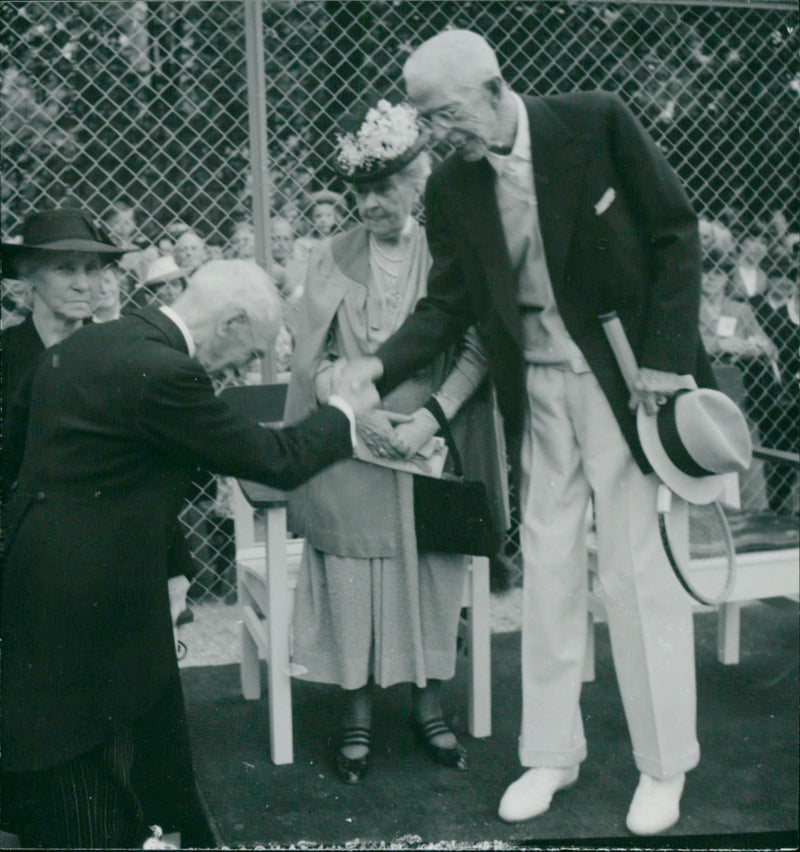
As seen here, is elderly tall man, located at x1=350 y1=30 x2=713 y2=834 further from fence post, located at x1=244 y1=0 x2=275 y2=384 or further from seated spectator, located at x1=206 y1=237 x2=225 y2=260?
seated spectator, located at x1=206 y1=237 x2=225 y2=260

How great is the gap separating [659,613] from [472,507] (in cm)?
58

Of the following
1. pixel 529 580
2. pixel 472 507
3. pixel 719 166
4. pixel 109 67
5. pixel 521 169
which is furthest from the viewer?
pixel 719 166

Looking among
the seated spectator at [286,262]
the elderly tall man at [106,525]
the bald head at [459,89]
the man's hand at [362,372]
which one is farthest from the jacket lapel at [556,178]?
the seated spectator at [286,262]

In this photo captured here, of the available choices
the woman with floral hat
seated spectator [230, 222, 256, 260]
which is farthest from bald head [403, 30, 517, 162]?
seated spectator [230, 222, 256, 260]

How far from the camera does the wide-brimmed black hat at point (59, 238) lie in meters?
3.14

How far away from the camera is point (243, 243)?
4512mm

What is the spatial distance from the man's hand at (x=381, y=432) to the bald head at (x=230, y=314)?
2.03ft

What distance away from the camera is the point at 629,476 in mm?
2656

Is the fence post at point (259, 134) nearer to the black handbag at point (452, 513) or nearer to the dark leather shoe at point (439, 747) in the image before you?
the black handbag at point (452, 513)

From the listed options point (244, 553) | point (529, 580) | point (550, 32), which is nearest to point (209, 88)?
point (550, 32)

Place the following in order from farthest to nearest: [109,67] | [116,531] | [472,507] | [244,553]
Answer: [109,67] < [244,553] < [472,507] < [116,531]

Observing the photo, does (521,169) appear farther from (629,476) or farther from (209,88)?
(209,88)

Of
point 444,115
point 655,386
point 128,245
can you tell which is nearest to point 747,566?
point 655,386

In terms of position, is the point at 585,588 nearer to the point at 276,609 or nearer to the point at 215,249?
the point at 276,609
